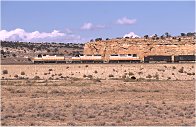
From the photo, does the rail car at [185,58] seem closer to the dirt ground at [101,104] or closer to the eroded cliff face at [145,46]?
the eroded cliff face at [145,46]

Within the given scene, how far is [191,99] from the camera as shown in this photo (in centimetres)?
2766

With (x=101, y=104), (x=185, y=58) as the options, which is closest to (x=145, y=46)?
(x=185, y=58)

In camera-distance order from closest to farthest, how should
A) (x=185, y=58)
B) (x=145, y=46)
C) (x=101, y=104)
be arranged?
1. (x=101, y=104)
2. (x=185, y=58)
3. (x=145, y=46)

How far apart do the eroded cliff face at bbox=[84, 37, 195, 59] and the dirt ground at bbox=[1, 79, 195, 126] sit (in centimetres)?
7310

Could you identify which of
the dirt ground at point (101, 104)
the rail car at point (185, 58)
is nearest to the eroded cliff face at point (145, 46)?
the rail car at point (185, 58)

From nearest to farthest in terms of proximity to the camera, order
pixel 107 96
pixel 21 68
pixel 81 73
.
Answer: pixel 107 96 → pixel 81 73 → pixel 21 68

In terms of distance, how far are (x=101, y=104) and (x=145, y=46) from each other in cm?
9002

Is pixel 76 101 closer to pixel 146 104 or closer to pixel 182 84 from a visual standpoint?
pixel 146 104

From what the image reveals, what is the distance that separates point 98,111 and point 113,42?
98400 mm

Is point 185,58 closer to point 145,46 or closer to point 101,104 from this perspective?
point 145,46

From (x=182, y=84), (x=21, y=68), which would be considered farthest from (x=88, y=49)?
(x=182, y=84)

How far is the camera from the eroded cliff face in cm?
11025

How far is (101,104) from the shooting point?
24.9m

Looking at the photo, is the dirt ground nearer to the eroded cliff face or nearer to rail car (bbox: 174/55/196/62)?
rail car (bbox: 174/55/196/62)
